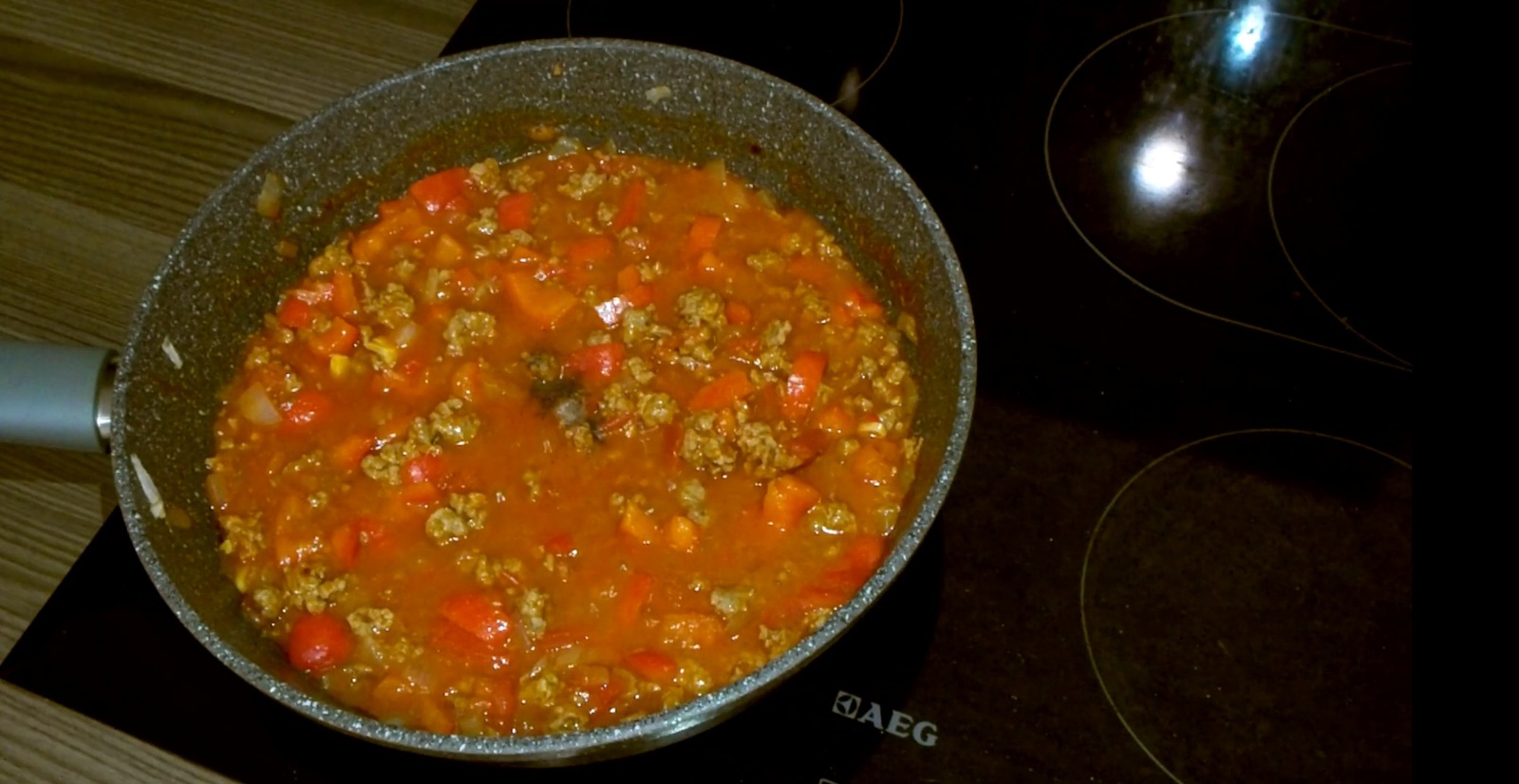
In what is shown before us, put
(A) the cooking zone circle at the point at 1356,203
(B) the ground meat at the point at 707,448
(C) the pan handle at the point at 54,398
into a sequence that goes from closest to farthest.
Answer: (C) the pan handle at the point at 54,398, (B) the ground meat at the point at 707,448, (A) the cooking zone circle at the point at 1356,203

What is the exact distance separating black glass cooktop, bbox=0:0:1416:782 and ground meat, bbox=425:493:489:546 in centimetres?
→ 29

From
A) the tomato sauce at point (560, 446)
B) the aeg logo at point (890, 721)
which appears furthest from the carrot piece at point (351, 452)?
the aeg logo at point (890, 721)

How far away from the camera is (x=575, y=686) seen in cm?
155

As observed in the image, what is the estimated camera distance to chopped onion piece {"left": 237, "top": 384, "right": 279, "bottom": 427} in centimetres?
178

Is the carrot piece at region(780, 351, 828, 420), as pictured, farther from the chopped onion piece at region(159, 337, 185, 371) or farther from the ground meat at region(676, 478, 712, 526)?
the chopped onion piece at region(159, 337, 185, 371)

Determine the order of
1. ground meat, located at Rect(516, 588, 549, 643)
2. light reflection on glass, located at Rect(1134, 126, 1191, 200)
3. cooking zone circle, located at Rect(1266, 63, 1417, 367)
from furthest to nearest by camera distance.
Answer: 1. light reflection on glass, located at Rect(1134, 126, 1191, 200)
2. cooking zone circle, located at Rect(1266, 63, 1417, 367)
3. ground meat, located at Rect(516, 588, 549, 643)

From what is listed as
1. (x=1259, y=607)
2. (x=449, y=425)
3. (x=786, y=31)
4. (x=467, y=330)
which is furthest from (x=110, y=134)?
(x=1259, y=607)

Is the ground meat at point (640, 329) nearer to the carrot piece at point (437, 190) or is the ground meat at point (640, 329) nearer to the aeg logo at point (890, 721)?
the carrot piece at point (437, 190)

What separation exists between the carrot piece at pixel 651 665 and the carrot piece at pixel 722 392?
0.37m

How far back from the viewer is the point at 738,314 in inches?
72.1

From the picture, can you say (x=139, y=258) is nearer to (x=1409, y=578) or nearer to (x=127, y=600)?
(x=127, y=600)

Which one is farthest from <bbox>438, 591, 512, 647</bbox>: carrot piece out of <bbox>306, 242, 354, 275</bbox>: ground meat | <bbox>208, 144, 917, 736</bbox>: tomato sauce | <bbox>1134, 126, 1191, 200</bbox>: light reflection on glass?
<bbox>1134, 126, 1191, 200</bbox>: light reflection on glass

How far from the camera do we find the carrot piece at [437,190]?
6.44 feet

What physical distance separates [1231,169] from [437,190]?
1.31m
